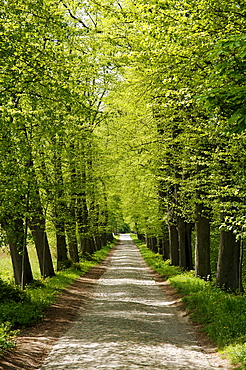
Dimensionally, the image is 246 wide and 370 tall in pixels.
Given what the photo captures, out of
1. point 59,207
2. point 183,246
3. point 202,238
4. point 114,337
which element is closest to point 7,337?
point 114,337

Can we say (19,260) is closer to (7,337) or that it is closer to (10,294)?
(10,294)

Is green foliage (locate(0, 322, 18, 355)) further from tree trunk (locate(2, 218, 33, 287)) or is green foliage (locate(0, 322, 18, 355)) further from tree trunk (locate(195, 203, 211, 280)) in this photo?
tree trunk (locate(195, 203, 211, 280))

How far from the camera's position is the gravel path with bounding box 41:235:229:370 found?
7.49 metres

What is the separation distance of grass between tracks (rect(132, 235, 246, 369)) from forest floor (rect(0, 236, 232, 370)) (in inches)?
10.2

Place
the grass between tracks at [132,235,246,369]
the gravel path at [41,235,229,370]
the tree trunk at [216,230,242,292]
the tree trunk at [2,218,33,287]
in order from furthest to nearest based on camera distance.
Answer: the tree trunk at [216,230,242,292], the tree trunk at [2,218,33,287], the grass between tracks at [132,235,246,369], the gravel path at [41,235,229,370]

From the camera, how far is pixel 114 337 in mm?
9359

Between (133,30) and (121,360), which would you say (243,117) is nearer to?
(121,360)

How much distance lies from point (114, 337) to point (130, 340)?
47 cm

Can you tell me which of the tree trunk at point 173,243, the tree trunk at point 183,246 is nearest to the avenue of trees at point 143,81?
the tree trunk at point 183,246

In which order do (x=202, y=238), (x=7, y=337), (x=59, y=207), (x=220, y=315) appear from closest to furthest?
(x=7, y=337) → (x=220, y=315) → (x=202, y=238) → (x=59, y=207)

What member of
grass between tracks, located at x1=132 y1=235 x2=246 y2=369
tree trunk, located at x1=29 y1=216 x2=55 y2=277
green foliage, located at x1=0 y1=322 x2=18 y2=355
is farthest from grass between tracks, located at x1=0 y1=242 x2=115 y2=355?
grass between tracks, located at x1=132 y1=235 x2=246 y2=369

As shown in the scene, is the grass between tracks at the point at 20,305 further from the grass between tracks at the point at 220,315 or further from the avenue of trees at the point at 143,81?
the grass between tracks at the point at 220,315

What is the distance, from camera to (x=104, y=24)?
1512cm

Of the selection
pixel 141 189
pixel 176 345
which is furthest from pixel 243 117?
pixel 141 189
